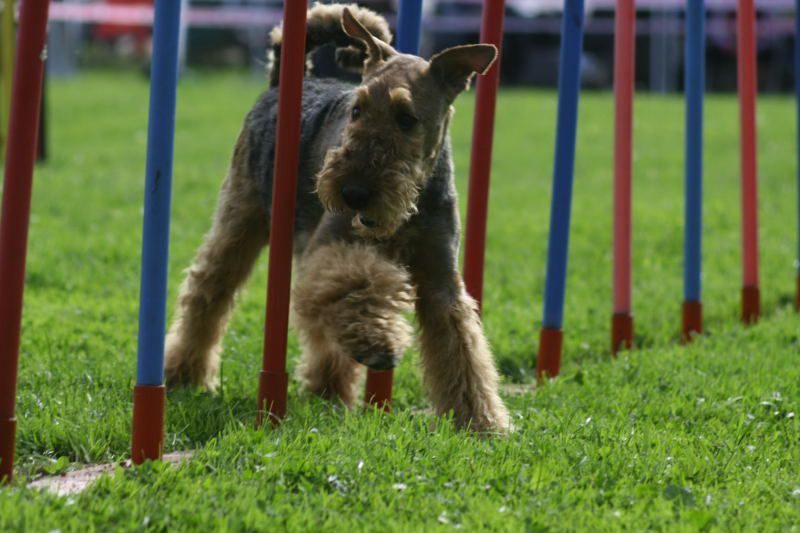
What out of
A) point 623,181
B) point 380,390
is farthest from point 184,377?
point 623,181

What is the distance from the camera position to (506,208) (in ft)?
31.9

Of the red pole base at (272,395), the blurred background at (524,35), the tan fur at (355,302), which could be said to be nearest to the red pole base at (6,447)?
the red pole base at (272,395)

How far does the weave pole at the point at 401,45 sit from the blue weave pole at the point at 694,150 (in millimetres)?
1951

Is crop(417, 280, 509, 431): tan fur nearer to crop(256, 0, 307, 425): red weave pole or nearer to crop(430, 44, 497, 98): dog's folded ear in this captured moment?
crop(256, 0, 307, 425): red weave pole

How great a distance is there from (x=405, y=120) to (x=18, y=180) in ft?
4.10

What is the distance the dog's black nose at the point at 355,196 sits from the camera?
139 inches

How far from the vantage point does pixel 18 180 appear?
10.1 feet

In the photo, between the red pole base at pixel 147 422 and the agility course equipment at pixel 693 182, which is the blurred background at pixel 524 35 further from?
the red pole base at pixel 147 422

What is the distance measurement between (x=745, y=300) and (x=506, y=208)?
3691mm

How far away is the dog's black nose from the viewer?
3.54 meters

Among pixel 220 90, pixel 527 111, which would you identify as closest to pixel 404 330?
pixel 527 111

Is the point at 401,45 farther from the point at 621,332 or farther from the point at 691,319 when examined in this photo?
the point at 691,319

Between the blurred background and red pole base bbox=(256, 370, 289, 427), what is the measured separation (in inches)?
637

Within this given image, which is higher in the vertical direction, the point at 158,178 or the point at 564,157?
the point at 564,157
